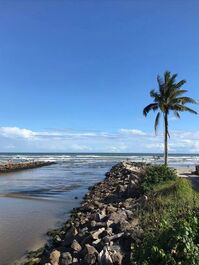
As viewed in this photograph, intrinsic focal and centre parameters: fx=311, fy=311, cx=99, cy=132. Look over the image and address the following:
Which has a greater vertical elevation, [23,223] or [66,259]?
[66,259]

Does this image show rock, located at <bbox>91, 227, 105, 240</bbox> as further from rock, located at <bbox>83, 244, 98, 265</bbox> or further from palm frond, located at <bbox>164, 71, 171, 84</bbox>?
palm frond, located at <bbox>164, 71, 171, 84</bbox>

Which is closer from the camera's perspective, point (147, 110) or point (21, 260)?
point (21, 260)

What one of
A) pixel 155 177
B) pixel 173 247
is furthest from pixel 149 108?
pixel 173 247

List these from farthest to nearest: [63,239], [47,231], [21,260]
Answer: [47,231] → [63,239] → [21,260]

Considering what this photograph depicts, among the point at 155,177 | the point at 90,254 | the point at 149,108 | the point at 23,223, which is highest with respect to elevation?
the point at 149,108

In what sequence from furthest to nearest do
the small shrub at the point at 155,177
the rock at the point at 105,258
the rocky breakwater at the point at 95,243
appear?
the small shrub at the point at 155,177, the rocky breakwater at the point at 95,243, the rock at the point at 105,258

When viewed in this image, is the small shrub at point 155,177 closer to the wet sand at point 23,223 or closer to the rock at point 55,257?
the wet sand at point 23,223

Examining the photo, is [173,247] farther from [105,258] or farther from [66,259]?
[66,259]

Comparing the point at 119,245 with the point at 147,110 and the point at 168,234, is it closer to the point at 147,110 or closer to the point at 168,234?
the point at 168,234

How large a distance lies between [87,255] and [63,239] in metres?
2.39

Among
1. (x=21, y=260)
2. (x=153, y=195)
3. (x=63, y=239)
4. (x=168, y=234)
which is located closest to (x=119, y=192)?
(x=153, y=195)

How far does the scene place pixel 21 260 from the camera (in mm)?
7414

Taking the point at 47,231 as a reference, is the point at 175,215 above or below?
above

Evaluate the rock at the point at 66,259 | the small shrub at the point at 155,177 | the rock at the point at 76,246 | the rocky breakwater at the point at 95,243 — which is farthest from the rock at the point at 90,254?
the small shrub at the point at 155,177
